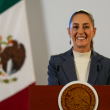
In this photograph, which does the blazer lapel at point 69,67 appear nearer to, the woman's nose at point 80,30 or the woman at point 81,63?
the woman at point 81,63

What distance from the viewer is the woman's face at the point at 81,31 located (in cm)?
123

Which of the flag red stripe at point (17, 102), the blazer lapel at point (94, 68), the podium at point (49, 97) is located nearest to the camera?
the podium at point (49, 97)

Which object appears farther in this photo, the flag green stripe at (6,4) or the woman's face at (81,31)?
the flag green stripe at (6,4)

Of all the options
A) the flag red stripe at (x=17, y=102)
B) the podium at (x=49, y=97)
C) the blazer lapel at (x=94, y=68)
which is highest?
the blazer lapel at (x=94, y=68)

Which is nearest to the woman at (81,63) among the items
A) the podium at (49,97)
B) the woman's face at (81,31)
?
the woman's face at (81,31)

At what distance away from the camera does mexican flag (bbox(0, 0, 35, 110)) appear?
2.07m

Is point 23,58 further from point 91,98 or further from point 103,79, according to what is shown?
point 91,98

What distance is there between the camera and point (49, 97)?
100 cm

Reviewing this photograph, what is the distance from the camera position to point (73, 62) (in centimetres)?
126

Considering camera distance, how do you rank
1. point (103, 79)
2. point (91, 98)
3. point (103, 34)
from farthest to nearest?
point (103, 34) < point (103, 79) < point (91, 98)

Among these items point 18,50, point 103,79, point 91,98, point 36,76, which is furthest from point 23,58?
point 91,98

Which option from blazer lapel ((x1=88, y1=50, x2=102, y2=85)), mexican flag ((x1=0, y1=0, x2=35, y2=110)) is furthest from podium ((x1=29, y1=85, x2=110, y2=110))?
mexican flag ((x1=0, y1=0, x2=35, y2=110))

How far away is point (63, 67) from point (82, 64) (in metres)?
0.12

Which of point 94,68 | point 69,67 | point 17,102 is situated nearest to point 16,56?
point 17,102
